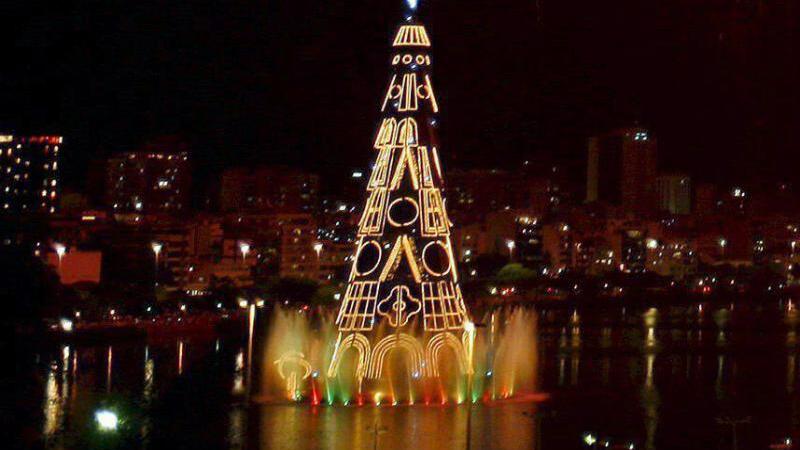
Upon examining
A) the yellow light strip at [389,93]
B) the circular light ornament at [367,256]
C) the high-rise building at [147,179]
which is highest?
the high-rise building at [147,179]

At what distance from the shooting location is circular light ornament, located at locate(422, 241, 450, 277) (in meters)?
16.9

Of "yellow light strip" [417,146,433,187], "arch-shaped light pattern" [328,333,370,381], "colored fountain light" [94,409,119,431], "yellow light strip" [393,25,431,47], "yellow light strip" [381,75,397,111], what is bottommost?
"colored fountain light" [94,409,119,431]

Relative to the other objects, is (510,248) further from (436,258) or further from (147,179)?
(436,258)

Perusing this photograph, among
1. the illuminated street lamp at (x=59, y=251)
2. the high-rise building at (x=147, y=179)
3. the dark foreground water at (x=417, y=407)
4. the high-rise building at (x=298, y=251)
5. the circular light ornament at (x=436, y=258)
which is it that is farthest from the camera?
the high-rise building at (x=147, y=179)

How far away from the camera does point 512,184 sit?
8306 centimetres

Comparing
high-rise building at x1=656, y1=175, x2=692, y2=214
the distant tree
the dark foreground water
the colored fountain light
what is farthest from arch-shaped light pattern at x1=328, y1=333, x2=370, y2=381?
high-rise building at x1=656, y1=175, x2=692, y2=214

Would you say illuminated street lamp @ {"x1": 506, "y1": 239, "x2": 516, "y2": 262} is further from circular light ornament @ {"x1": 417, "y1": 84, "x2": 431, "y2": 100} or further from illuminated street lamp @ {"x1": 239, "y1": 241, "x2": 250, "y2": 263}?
circular light ornament @ {"x1": 417, "y1": 84, "x2": 431, "y2": 100}

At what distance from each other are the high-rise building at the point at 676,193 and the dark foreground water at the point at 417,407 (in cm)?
7205

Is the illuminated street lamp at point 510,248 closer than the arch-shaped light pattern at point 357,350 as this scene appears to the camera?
No

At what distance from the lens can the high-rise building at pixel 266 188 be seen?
7325cm

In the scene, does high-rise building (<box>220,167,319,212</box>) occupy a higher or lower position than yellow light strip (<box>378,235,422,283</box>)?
higher

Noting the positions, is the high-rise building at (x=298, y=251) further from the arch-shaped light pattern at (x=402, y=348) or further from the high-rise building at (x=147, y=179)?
the arch-shaped light pattern at (x=402, y=348)

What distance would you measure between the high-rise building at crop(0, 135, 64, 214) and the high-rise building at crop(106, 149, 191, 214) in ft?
13.9

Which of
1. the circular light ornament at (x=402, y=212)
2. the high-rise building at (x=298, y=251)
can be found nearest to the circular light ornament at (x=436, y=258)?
the circular light ornament at (x=402, y=212)
